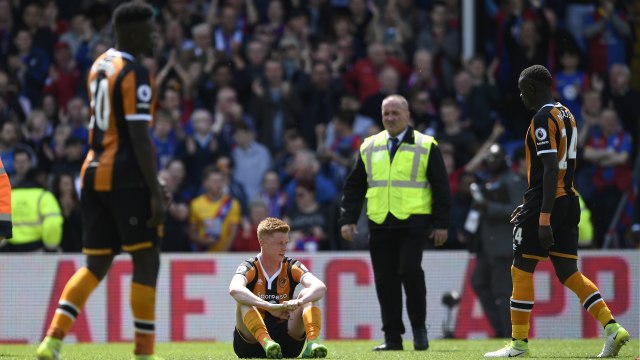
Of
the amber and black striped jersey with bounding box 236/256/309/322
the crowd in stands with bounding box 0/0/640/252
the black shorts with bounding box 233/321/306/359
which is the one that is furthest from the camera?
the crowd in stands with bounding box 0/0/640/252

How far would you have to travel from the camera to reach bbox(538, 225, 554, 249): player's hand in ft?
30.3

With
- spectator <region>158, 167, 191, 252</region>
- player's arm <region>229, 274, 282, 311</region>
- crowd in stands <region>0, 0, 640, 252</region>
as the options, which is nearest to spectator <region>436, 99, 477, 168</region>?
crowd in stands <region>0, 0, 640, 252</region>

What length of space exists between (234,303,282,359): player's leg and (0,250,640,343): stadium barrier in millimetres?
5110

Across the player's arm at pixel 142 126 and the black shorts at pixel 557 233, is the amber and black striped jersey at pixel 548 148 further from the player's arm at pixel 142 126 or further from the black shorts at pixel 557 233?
the player's arm at pixel 142 126

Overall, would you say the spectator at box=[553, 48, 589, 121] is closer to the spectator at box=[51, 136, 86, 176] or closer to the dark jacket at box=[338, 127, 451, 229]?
the dark jacket at box=[338, 127, 451, 229]

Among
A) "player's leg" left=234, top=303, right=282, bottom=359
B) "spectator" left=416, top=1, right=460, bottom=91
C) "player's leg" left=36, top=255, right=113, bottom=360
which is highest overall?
"spectator" left=416, top=1, right=460, bottom=91

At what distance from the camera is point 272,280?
32.0 ft

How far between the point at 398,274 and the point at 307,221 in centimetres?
471

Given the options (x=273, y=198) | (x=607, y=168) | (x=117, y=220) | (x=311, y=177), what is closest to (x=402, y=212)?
(x=117, y=220)

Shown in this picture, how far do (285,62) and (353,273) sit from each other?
4671mm

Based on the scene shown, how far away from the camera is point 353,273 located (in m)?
14.8

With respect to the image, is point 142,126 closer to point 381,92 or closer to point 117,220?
point 117,220

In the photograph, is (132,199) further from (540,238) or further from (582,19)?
(582,19)

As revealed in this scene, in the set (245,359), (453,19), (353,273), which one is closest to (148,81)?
(245,359)
